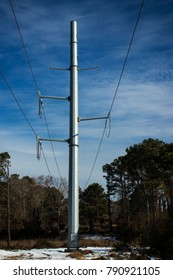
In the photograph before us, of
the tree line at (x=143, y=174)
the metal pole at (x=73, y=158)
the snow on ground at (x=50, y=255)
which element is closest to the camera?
the snow on ground at (x=50, y=255)

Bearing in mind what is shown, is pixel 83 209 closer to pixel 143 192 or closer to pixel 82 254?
pixel 143 192

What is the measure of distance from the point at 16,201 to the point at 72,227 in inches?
1645

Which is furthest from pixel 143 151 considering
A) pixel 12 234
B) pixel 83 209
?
pixel 12 234

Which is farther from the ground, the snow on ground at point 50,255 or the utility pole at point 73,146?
the utility pole at point 73,146

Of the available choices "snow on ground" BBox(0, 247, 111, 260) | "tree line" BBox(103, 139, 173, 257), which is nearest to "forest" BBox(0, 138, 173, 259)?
"tree line" BBox(103, 139, 173, 257)

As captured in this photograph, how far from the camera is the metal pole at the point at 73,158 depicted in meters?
12.4

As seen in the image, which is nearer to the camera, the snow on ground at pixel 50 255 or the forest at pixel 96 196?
the snow on ground at pixel 50 255

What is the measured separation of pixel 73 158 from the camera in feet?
41.3

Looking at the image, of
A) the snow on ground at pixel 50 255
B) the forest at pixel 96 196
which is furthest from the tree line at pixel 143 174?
the snow on ground at pixel 50 255

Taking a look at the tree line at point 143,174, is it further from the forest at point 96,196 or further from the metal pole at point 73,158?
the metal pole at point 73,158

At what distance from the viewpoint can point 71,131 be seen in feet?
42.1

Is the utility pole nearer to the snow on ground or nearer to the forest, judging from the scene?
the snow on ground

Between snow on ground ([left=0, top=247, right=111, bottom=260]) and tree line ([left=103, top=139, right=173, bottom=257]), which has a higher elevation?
tree line ([left=103, top=139, right=173, bottom=257])

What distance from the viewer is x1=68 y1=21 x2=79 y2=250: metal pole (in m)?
12.4
